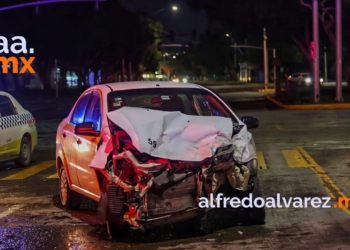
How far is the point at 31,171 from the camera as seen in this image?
13.7 metres

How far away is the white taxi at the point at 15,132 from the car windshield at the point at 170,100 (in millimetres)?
A: 5842

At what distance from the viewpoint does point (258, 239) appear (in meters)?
7.21

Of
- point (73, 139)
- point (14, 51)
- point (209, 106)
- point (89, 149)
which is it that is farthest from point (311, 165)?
point (14, 51)

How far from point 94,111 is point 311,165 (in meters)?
5.67

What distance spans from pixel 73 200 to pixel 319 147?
319 inches

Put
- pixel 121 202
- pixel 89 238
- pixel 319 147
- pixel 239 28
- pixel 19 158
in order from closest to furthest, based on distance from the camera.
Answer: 1. pixel 121 202
2. pixel 89 238
3. pixel 19 158
4. pixel 319 147
5. pixel 239 28

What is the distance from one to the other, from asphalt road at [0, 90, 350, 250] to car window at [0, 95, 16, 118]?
48.3 inches

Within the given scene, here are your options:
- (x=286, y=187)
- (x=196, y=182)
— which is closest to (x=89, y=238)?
(x=196, y=182)

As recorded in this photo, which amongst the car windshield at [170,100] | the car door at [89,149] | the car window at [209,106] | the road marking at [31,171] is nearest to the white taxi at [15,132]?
the road marking at [31,171]

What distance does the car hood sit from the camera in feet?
22.9

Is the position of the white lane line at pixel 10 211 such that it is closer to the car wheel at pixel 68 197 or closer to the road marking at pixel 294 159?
the car wheel at pixel 68 197

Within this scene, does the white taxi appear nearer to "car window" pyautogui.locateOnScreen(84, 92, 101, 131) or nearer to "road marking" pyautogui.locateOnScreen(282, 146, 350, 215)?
"car window" pyautogui.locateOnScreen(84, 92, 101, 131)

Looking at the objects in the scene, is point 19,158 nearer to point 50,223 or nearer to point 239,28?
point 50,223

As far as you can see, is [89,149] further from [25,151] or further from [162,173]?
[25,151]
